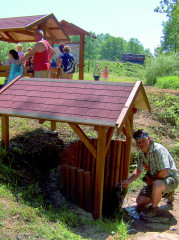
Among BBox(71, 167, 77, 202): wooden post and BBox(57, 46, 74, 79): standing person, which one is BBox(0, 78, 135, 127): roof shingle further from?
BBox(57, 46, 74, 79): standing person

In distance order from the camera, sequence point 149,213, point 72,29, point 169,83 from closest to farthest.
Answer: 1. point 149,213
2. point 72,29
3. point 169,83

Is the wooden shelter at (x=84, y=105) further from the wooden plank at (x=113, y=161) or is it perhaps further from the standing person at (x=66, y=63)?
the standing person at (x=66, y=63)

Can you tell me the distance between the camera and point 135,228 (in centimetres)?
396

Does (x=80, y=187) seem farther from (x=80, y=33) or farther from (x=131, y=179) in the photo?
(x=80, y=33)

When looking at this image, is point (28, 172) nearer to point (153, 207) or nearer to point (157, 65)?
point (153, 207)

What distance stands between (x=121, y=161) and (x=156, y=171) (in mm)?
968

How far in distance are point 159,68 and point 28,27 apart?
12.4 meters

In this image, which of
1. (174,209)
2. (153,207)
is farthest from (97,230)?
(174,209)

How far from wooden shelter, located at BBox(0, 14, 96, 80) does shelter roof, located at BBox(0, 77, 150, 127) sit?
3.28 m

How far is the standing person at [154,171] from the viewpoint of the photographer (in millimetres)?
4018

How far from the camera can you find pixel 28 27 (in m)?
7.11

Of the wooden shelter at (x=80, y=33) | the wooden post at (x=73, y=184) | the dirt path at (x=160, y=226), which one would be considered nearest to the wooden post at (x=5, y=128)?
the wooden post at (x=73, y=184)

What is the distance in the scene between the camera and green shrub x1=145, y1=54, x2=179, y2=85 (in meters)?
17.1

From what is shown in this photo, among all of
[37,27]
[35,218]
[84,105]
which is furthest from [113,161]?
[37,27]
